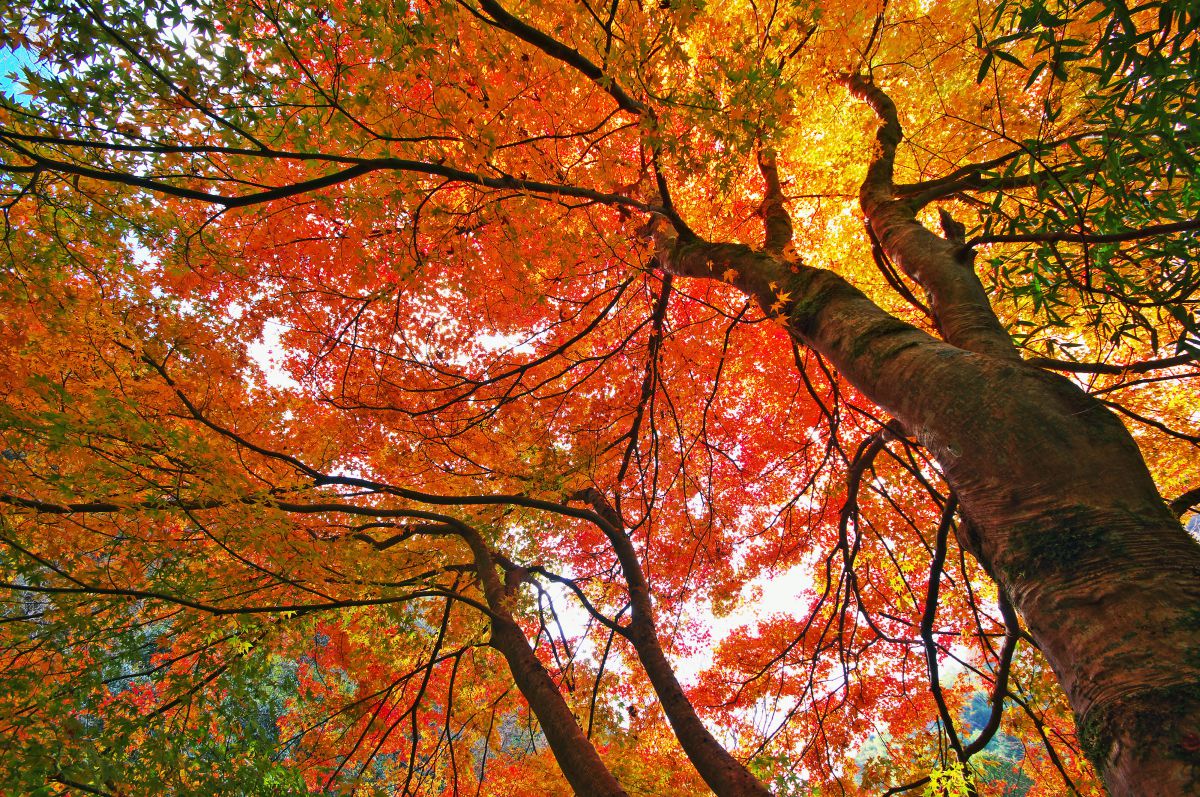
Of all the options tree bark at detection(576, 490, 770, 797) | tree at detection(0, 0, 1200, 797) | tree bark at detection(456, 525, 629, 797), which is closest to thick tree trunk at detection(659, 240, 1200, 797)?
tree at detection(0, 0, 1200, 797)

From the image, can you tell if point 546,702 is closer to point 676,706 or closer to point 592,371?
point 676,706

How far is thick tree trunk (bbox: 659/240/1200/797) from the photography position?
96 centimetres

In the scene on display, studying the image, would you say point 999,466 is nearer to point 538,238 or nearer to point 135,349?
point 538,238

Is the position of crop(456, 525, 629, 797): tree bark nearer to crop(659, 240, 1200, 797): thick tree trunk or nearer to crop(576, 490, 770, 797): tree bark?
crop(576, 490, 770, 797): tree bark

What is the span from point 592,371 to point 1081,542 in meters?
3.16

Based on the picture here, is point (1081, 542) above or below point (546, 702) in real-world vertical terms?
below

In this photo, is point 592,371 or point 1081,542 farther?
point 592,371

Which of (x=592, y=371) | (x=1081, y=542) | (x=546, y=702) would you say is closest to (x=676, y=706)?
(x=546, y=702)

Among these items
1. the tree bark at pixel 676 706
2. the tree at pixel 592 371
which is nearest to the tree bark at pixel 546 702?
the tree at pixel 592 371

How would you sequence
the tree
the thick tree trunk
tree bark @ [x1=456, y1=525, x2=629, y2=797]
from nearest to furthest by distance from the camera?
the thick tree trunk
the tree
tree bark @ [x1=456, y1=525, x2=629, y2=797]

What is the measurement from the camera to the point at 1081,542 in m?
1.20

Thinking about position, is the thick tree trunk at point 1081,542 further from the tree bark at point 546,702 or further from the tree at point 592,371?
the tree bark at point 546,702

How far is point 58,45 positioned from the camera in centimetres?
200

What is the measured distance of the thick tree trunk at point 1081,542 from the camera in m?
0.96
